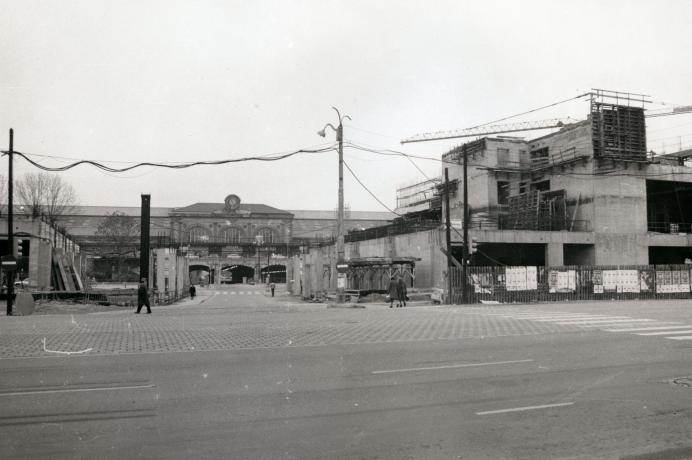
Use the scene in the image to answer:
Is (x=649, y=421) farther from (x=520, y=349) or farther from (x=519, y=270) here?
(x=519, y=270)

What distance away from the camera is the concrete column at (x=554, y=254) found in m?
43.2

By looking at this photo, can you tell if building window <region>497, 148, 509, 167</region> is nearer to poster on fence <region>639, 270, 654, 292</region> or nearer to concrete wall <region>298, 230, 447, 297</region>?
concrete wall <region>298, 230, 447, 297</region>

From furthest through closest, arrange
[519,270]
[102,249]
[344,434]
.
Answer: [102,249], [519,270], [344,434]

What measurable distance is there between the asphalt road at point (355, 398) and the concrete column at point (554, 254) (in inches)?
1195

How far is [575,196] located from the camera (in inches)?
1905

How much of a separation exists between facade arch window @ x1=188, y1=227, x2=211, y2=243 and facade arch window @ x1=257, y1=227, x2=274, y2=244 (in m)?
9.21

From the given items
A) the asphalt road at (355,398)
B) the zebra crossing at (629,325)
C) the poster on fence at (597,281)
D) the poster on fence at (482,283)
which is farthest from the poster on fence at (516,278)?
the asphalt road at (355,398)

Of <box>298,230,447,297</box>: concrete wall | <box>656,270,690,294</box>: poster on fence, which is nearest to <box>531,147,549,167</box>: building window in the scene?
<box>298,230,447,297</box>: concrete wall

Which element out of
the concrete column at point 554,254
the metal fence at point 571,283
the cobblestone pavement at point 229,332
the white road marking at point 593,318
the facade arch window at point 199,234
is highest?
the facade arch window at point 199,234

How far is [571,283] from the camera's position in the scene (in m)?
35.7

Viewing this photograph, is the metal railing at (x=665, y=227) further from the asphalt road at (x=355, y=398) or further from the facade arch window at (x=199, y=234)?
the facade arch window at (x=199, y=234)

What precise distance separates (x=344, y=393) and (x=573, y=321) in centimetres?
1223

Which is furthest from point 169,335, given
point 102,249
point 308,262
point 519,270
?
point 102,249

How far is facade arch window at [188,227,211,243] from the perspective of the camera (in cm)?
10619
